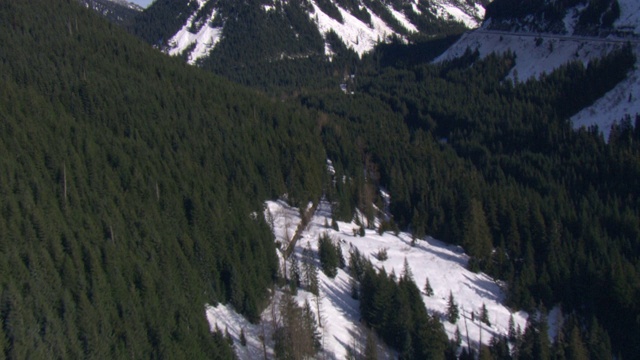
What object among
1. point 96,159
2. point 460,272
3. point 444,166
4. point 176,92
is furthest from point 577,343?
point 176,92

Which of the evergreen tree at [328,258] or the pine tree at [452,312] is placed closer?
the pine tree at [452,312]

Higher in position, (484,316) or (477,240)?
(477,240)

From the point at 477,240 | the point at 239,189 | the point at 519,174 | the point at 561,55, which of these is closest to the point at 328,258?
the point at 239,189

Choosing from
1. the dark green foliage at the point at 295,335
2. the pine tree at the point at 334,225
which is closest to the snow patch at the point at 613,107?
the pine tree at the point at 334,225

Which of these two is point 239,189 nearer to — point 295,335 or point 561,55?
point 295,335

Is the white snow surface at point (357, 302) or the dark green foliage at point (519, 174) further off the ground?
the dark green foliage at point (519, 174)

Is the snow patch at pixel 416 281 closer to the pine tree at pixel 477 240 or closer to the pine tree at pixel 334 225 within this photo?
the pine tree at pixel 334 225

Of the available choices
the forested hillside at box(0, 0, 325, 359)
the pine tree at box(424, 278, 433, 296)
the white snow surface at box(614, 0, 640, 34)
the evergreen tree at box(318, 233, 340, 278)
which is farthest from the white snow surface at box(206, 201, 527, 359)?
the white snow surface at box(614, 0, 640, 34)
